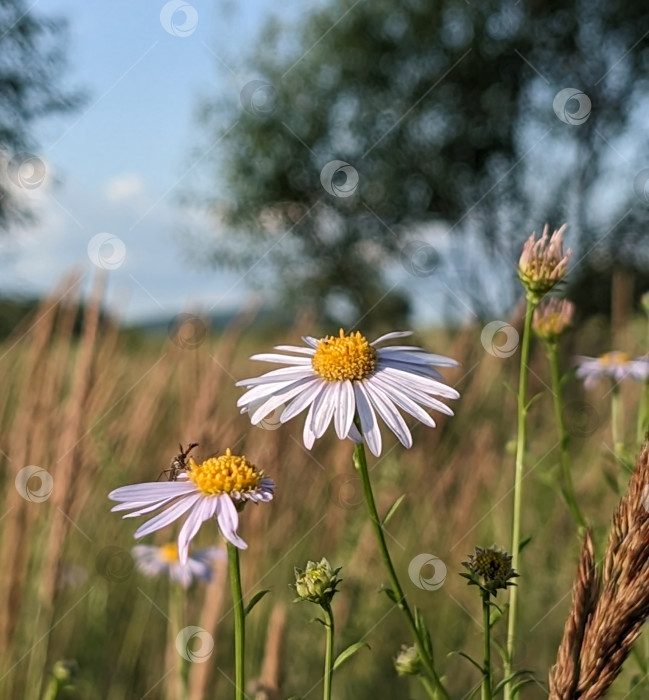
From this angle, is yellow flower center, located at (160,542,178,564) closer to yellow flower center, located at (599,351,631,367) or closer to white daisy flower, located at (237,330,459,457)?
yellow flower center, located at (599,351,631,367)

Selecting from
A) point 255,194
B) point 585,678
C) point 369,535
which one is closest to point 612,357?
point 369,535

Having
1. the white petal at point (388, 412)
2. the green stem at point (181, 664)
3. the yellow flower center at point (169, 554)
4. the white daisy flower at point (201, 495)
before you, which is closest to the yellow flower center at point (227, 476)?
the white daisy flower at point (201, 495)

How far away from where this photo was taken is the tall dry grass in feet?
4.40

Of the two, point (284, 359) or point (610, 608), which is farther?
point (284, 359)

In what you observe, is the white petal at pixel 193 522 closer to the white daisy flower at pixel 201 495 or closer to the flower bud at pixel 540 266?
the white daisy flower at pixel 201 495

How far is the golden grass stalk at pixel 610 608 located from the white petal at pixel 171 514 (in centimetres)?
28

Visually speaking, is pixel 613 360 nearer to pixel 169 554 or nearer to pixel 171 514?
pixel 169 554

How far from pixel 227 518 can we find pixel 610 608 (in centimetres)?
26

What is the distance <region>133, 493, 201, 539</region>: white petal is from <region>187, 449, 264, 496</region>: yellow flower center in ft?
0.05

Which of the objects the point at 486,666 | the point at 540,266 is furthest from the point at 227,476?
the point at 540,266

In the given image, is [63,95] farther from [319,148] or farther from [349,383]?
[349,383]

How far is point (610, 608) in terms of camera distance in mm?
581

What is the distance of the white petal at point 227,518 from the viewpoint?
1.89 feet

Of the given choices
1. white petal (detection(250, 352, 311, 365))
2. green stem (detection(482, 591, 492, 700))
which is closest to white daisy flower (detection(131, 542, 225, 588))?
white petal (detection(250, 352, 311, 365))
